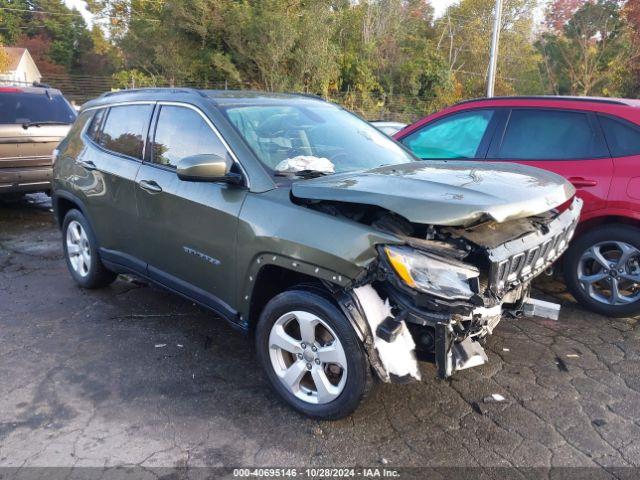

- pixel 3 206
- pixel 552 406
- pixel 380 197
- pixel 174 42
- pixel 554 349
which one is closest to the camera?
pixel 380 197

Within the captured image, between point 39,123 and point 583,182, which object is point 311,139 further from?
point 39,123

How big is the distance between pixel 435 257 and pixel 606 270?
258cm

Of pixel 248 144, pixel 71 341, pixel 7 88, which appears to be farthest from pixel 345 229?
pixel 7 88

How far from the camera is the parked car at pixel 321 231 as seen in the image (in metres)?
2.61

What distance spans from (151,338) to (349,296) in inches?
79.8

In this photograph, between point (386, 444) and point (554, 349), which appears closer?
point (386, 444)

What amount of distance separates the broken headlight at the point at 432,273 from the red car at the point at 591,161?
2.38 metres

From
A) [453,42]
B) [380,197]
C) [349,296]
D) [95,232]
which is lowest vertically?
[95,232]

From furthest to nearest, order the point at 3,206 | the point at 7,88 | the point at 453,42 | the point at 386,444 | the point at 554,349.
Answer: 1. the point at 453,42
2. the point at 3,206
3. the point at 7,88
4. the point at 554,349
5. the point at 386,444

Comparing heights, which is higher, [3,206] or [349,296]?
[349,296]

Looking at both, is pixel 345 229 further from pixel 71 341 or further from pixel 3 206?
pixel 3 206

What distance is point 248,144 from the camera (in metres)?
3.39

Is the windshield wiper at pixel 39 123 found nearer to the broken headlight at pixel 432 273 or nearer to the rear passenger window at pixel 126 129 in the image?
the rear passenger window at pixel 126 129

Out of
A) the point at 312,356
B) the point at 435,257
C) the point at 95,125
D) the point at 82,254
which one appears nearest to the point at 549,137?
the point at 435,257
